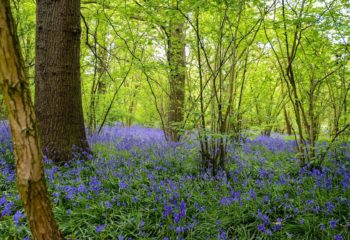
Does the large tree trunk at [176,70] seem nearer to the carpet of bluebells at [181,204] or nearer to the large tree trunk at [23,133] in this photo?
the carpet of bluebells at [181,204]

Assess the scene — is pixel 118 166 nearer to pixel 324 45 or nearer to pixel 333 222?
pixel 333 222

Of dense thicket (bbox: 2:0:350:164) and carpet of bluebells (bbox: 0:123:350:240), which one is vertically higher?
dense thicket (bbox: 2:0:350:164)

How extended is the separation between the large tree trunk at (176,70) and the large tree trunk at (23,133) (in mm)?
3573

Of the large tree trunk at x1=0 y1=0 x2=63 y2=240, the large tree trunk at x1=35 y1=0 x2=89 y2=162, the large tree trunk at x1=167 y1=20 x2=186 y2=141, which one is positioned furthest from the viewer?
the large tree trunk at x1=167 y1=20 x2=186 y2=141

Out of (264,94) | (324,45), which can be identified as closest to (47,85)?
(324,45)

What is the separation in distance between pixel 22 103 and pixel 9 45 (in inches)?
11.0

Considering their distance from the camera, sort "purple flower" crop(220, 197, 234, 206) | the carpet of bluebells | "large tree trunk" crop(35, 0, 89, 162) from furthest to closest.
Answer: "large tree trunk" crop(35, 0, 89, 162)
"purple flower" crop(220, 197, 234, 206)
the carpet of bluebells

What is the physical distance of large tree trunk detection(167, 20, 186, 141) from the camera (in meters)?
5.61

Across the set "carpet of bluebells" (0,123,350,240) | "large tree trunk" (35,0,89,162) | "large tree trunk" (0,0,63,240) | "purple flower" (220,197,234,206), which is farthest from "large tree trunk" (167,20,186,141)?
"large tree trunk" (0,0,63,240)

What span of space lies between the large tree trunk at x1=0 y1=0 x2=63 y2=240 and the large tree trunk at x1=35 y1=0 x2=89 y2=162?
112 inches

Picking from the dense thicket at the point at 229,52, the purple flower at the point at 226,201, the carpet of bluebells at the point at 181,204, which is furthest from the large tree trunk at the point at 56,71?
the purple flower at the point at 226,201

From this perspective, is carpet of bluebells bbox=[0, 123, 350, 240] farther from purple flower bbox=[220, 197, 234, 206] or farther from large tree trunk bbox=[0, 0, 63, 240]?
large tree trunk bbox=[0, 0, 63, 240]

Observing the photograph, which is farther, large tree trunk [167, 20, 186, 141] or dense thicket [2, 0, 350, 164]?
large tree trunk [167, 20, 186, 141]

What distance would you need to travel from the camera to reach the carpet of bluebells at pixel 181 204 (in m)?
2.49
